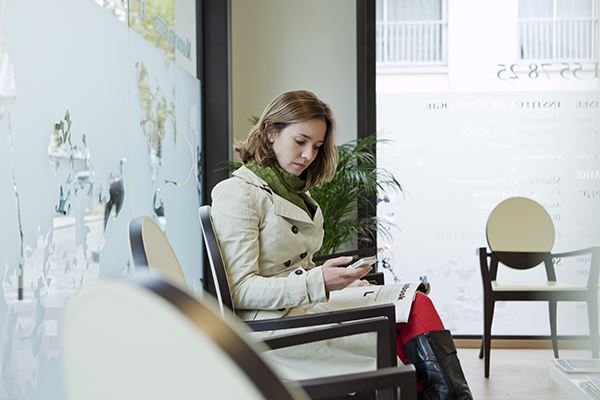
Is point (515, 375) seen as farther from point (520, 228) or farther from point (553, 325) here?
point (520, 228)

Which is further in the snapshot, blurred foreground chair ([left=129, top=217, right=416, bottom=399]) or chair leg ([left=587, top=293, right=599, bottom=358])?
chair leg ([left=587, top=293, right=599, bottom=358])

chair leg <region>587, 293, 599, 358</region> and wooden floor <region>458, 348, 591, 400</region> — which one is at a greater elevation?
chair leg <region>587, 293, 599, 358</region>

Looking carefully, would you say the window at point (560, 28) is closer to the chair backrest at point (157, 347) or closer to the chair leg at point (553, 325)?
the chair leg at point (553, 325)

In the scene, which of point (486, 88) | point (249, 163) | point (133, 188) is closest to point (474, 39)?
point (486, 88)

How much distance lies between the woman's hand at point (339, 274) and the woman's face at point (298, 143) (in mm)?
435

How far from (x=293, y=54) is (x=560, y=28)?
70.9 inches

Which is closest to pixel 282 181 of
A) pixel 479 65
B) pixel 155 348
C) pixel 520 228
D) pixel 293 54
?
pixel 155 348

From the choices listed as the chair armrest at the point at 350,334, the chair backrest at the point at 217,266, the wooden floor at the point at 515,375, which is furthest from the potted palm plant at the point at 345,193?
the chair armrest at the point at 350,334

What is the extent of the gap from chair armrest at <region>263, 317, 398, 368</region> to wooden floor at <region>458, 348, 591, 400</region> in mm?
2140

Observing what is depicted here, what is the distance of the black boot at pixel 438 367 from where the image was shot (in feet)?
6.78

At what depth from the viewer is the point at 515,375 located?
14.6 ft

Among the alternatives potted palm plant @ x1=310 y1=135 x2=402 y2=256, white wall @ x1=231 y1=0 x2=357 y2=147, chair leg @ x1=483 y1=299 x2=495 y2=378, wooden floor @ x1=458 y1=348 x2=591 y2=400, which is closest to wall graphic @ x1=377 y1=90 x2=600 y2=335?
wooden floor @ x1=458 y1=348 x2=591 y2=400

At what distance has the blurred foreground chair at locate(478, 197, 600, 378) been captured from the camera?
4.39 metres

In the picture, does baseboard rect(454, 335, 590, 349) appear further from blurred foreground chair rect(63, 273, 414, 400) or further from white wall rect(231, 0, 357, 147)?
blurred foreground chair rect(63, 273, 414, 400)
